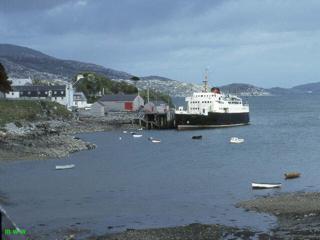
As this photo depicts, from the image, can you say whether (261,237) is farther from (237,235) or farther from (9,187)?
(9,187)

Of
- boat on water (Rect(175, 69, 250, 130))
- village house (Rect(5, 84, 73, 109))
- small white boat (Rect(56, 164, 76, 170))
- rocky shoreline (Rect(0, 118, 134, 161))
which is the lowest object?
small white boat (Rect(56, 164, 76, 170))

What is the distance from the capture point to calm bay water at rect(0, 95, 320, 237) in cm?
2895

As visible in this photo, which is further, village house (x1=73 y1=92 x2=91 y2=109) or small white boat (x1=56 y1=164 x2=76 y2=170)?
village house (x1=73 y1=92 x2=91 y2=109)

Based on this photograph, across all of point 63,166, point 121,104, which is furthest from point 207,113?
point 63,166

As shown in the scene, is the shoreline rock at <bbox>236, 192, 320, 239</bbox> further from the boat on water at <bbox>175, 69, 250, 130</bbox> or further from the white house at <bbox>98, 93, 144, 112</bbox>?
the white house at <bbox>98, 93, 144, 112</bbox>

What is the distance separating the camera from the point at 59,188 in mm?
39062

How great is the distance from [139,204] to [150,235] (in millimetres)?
8660

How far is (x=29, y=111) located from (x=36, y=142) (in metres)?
28.4

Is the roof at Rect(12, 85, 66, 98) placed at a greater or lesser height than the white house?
greater

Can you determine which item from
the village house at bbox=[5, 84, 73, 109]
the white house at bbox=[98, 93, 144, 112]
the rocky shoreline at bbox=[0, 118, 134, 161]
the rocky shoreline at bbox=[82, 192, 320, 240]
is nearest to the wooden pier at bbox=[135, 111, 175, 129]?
the white house at bbox=[98, 93, 144, 112]

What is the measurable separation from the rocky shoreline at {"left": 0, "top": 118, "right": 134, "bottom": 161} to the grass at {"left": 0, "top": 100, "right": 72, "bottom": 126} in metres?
2.30

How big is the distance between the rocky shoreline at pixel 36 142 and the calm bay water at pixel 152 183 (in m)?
2.24

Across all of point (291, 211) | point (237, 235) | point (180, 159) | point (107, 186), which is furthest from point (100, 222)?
point (180, 159)

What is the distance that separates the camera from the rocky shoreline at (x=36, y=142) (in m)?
55.1
